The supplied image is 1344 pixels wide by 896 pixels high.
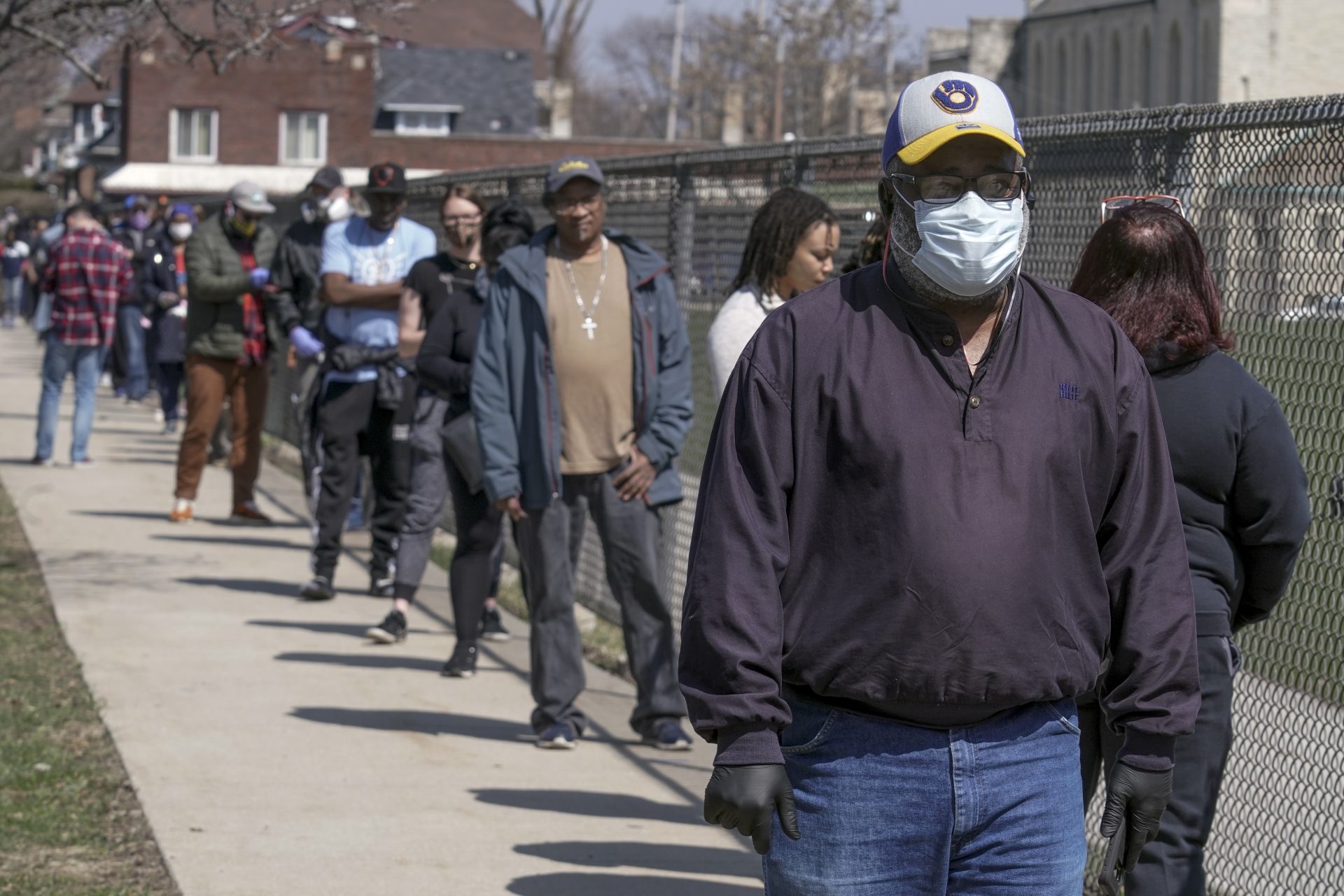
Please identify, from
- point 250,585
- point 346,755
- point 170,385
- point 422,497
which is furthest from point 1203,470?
point 170,385

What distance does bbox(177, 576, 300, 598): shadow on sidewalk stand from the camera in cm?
990

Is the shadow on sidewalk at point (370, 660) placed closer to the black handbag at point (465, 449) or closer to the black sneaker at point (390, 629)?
the black sneaker at point (390, 629)

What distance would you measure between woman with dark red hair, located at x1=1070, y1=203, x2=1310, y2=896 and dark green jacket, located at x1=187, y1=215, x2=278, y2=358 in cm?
854

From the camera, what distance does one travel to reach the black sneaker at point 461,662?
7.92 meters

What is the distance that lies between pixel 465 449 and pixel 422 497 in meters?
1.15

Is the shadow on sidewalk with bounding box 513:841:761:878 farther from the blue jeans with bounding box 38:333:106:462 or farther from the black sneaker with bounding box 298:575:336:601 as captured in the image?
the blue jeans with bounding box 38:333:106:462

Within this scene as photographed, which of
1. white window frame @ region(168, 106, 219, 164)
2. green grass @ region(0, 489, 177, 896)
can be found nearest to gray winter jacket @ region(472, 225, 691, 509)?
green grass @ region(0, 489, 177, 896)

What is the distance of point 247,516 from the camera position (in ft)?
40.3

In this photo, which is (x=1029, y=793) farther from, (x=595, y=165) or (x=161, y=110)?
(x=161, y=110)

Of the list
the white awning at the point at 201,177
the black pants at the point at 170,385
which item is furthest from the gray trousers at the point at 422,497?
the white awning at the point at 201,177

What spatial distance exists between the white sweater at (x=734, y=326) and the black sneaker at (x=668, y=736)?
1.57m

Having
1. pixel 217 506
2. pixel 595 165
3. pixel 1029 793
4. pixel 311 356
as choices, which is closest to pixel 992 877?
pixel 1029 793

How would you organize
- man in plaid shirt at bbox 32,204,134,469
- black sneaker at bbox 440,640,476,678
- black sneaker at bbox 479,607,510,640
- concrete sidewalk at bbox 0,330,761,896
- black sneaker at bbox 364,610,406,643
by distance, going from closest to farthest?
concrete sidewalk at bbox 0,330,761,896
black sneaker at bbox 440,640,476,678
black sneaker at bbox 364,610,406,643
black sneaker at bbox 479,607,510,640
man in plaid shirt at bbox 32,204,134,469

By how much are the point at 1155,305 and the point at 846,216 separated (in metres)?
3.25
